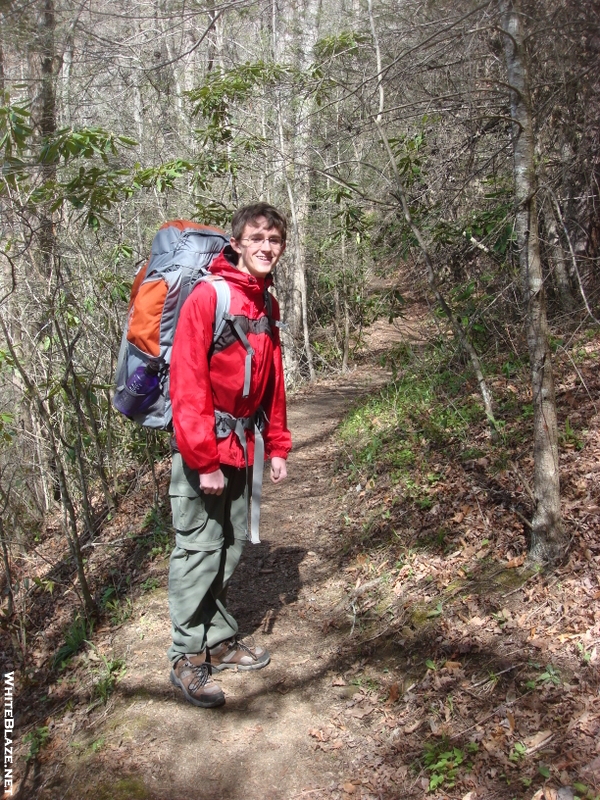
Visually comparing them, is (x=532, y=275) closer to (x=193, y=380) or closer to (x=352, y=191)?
(x=193, y=380)

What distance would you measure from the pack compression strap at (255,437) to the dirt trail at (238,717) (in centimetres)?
83

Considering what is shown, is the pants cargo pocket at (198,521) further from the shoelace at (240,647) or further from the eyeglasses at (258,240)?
the eyeglasses at (258,240)

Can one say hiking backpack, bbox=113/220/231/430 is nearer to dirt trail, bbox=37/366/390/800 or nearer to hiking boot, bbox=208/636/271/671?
hiking boot, bbox=208/636/271/671

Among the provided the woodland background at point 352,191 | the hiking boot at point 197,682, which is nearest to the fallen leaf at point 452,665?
the woodland background at point 352,191

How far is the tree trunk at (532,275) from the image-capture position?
3.20 m

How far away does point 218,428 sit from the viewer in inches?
125

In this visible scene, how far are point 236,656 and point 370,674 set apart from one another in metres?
0.76

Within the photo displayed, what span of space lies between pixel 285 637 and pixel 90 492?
11.0 feet

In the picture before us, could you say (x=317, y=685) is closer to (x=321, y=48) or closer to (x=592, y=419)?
(x=592, y=419)

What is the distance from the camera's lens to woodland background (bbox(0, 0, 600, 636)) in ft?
11.9

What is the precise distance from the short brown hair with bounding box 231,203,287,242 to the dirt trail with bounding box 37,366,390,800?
239 cm

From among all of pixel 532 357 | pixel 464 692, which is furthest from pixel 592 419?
pixel 464 692
